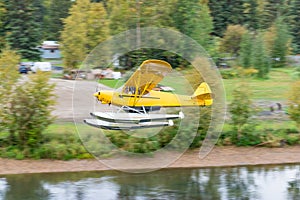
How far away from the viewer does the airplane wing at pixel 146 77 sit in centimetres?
1109

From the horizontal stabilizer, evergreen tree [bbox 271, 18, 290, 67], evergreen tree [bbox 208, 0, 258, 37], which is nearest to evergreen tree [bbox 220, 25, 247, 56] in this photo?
evergreen tree [bbox 271, 18, 290, 67]

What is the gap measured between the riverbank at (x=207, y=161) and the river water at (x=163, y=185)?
0.40 m

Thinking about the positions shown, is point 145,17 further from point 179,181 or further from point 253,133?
point 179,181

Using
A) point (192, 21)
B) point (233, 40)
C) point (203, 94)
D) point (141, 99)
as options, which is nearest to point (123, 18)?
point (192, 21)

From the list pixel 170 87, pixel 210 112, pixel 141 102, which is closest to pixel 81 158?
pixel 210 112

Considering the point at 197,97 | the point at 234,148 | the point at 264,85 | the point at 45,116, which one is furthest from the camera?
the point at 264,85

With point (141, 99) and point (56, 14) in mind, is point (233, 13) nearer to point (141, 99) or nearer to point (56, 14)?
point (56, 14)

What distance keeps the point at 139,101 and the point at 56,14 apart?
3419 cm

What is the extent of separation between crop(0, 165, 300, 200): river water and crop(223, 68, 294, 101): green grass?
20.2 ft

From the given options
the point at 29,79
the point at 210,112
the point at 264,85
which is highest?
the point at 29,79

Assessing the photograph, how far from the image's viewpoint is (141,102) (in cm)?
1199

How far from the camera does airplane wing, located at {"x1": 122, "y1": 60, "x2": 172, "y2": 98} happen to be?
436 inches

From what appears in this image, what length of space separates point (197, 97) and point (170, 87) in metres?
1.04

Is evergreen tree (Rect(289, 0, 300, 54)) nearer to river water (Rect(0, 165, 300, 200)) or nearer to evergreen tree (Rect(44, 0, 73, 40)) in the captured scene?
evergreen tree (Rect(44, 0, 73, 40))
